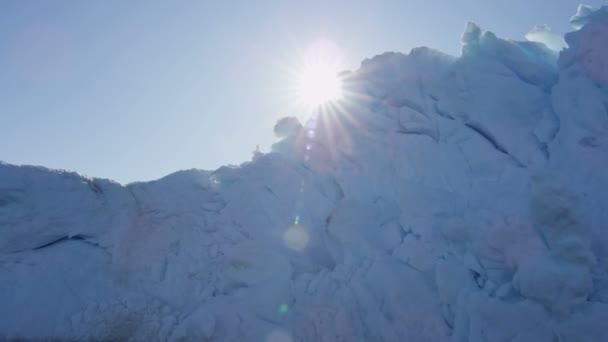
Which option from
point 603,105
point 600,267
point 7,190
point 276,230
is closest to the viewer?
point 600,267

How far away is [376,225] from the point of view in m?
8.65

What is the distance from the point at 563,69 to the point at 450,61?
2.48 meters

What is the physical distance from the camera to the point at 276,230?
30.8 ft

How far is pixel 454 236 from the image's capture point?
24.3ft

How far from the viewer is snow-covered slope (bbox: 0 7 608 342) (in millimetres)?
6480

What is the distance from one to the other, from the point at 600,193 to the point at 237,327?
6889 mm

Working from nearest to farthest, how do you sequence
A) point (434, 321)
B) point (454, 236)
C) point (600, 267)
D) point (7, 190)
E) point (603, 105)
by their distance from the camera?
point (600, 267) → point (434, 321) → point (454, 236) → point (603, 105) → point (7, 190)

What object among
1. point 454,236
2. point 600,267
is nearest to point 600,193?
point 600,267

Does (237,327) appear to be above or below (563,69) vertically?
below

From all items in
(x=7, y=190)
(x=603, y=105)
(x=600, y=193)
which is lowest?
(x=7, y=190)

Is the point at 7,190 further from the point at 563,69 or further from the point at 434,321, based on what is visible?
the point at 563,69

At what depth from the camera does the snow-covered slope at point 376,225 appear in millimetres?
6480

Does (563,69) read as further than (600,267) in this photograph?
Yes

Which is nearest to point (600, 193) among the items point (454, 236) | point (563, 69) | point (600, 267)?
point (600, 267)
